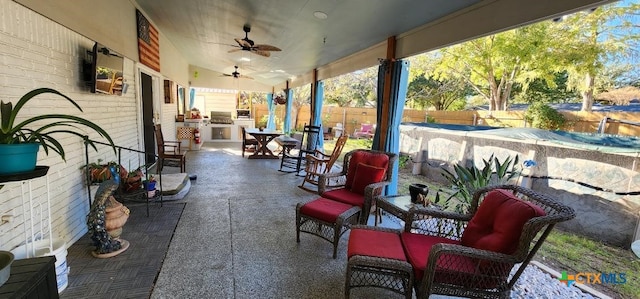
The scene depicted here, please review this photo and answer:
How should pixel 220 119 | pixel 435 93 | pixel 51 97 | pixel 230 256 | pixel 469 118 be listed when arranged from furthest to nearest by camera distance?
pixel 435 93
pixel 220 119
pixel 469 118
pixel 230 256
pixel 51 97

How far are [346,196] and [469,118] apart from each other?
7928 mm

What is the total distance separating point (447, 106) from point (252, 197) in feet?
42.8

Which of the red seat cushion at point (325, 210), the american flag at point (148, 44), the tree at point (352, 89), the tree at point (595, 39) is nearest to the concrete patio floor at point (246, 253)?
the red seat cushion at point (325, 210)

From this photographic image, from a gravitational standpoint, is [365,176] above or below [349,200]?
above

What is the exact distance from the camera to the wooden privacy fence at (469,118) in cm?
605

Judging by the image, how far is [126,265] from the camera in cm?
225

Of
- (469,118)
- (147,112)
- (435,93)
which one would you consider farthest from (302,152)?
(435,93)

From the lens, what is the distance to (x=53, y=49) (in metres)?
2.28

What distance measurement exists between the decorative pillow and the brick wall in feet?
8.54

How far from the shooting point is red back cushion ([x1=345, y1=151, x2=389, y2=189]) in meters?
3.24

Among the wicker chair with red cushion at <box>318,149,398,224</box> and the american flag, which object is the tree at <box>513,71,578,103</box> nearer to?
the wicker chair with red cushion at <box>318,149,398,224</box>

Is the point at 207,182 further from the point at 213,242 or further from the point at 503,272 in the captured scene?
the point at 503,272

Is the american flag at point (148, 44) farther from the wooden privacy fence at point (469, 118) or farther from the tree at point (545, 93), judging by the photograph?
the tree at point (545, 93)

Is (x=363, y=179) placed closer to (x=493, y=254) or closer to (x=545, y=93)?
(x=493, y=254)
